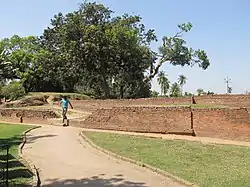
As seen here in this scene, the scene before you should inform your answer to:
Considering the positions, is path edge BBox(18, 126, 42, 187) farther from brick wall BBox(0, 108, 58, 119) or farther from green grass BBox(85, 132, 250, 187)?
brick wall BBox(0, 108, 58, 119)

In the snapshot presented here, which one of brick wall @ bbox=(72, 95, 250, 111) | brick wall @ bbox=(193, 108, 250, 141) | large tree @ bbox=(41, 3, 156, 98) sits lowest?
brick wall @ bbox=(193, 108, 250, 141)

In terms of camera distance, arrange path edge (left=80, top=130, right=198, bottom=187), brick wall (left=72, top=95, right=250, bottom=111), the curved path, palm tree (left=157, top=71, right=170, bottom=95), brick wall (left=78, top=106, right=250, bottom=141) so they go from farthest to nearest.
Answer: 1. palm tree (left=157, top=71, right=170, bottom=95)
2. brick wall (left=72, top=95, right=250, bottom=111)
3. brick wall (left=78, top=106, right=250, bottom=141)
4. the curved path
5. path edge (left=80, top=130, right=198, bottom=187)

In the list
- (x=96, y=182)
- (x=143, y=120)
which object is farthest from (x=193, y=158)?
(x=143, y=120)

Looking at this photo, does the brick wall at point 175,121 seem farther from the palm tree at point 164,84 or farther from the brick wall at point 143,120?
the palm tree at point 164,84

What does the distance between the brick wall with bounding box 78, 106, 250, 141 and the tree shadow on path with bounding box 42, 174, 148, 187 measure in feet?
29.3

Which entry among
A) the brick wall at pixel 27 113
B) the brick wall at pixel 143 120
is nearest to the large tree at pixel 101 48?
the brick wall at pixel 27 113

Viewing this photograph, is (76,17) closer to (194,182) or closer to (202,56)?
(202,56)

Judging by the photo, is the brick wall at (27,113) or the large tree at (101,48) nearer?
the brick wall at (27,113)

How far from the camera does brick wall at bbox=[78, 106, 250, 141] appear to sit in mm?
16438

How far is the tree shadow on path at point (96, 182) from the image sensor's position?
27.1 ft

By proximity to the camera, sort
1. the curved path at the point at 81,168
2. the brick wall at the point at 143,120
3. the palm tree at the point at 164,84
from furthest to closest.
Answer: the palm tree at the point at 164,84
the brick wall at the point at 143,120
the curved path at the point at 81,168

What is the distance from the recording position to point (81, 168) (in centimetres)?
1012

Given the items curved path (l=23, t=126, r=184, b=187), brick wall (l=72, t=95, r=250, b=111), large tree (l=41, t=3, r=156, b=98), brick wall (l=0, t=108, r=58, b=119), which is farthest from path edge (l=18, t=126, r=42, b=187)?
large tree (l=41, t=3, r=156, b=98)

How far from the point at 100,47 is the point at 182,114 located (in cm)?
1529
